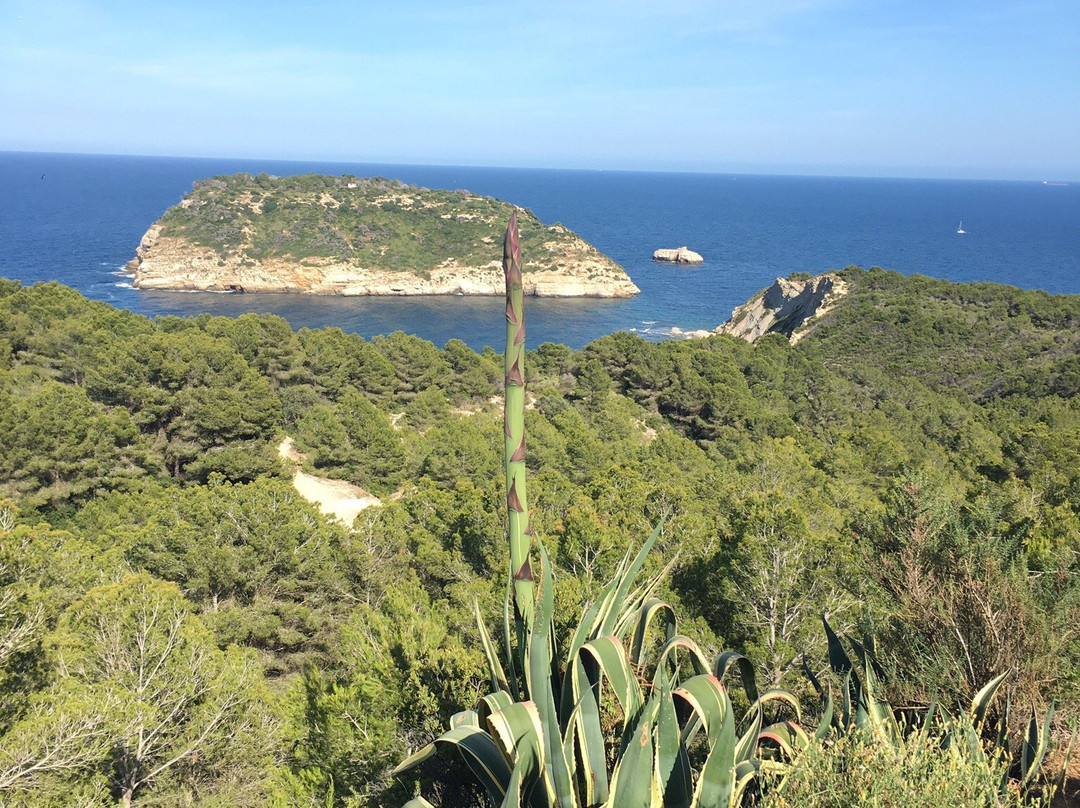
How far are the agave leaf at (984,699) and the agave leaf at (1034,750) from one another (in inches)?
8.8

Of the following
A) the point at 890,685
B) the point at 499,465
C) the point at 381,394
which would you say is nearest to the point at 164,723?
the point at 890,685

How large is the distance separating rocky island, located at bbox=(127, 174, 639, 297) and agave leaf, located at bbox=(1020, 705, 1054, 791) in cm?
7244

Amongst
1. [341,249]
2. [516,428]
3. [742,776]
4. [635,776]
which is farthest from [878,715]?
[341,249]

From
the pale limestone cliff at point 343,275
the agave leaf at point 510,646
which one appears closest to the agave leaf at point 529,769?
the agave leaf at point 510,646

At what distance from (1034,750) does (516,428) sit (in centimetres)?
347

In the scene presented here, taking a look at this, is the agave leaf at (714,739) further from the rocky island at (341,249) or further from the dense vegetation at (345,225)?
the rocky island at (341,249)

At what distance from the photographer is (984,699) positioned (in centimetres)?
401

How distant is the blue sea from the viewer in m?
64.9

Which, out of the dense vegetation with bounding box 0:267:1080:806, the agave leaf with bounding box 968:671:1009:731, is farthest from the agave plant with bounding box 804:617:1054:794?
the dense vegetation with bounding box 0:267:1080:806

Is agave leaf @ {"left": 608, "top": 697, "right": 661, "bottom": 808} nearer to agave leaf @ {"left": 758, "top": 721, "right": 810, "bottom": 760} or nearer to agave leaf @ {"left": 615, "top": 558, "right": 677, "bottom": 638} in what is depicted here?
agave leaf @ {"left": 615, "top": 558, "right": 677, "bottom": 638}

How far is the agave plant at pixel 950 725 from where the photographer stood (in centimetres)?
309

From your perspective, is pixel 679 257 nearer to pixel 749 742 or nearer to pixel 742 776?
pixel 749 742

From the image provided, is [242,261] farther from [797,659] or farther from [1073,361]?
[797,659]

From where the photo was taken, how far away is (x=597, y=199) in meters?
194
